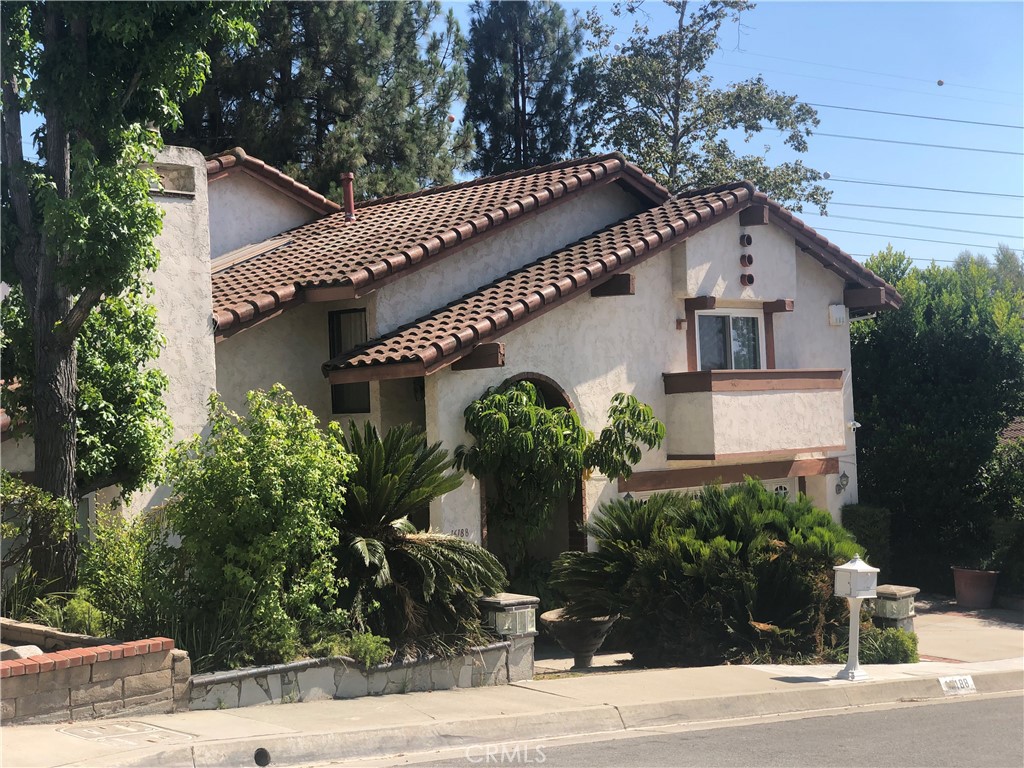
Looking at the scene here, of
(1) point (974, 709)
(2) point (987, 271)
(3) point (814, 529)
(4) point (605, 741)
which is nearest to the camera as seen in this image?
(4) point (605, 741)

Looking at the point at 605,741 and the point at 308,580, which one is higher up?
the point at 308,580

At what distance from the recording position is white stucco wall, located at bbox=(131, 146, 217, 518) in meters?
12.7

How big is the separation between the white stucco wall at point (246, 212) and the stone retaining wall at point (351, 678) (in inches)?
381

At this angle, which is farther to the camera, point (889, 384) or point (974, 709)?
point (889, 384)

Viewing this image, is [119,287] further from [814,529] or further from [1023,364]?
[1023,364]

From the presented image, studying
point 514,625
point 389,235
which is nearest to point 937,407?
point 389,235

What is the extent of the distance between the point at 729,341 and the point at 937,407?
5234 mm

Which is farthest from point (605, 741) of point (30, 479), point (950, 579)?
point (950, 579)

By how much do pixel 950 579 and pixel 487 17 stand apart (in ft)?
86.3

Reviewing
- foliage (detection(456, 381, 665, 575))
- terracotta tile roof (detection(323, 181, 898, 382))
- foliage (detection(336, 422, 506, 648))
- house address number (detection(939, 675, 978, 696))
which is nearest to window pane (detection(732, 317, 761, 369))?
terracotta tile roof (detection(323, 181, 898, 382))

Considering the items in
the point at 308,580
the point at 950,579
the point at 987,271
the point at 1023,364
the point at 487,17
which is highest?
the point at 487,17

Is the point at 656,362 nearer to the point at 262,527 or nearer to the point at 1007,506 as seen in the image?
the point at 1007,506

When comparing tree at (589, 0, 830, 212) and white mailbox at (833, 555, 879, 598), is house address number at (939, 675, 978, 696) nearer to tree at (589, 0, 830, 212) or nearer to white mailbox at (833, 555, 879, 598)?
white mailbox at (833, 555, 879, 598)

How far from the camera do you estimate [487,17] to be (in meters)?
40.2
